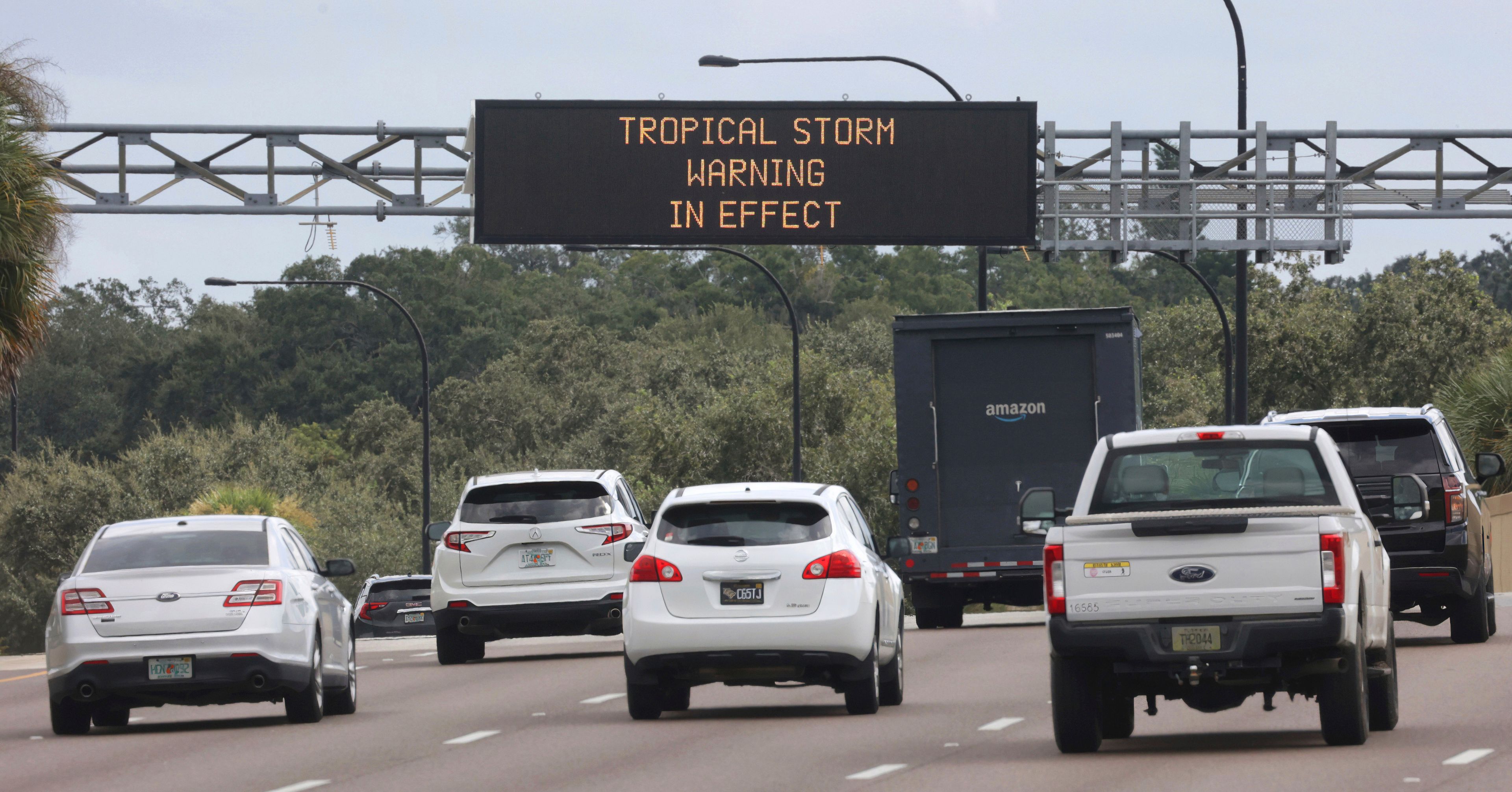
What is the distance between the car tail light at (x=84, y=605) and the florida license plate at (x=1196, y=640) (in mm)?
7357

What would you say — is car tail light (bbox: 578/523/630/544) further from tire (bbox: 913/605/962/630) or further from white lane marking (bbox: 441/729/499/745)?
white lane marking (bbox: 441/729/499/745)

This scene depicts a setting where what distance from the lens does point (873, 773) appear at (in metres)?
12.4

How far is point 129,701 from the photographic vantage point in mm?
15883

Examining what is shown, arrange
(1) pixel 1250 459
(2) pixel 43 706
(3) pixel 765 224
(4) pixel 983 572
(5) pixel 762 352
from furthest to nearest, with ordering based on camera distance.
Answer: (5) pixel 762 352 → (3) pixel 765 224 → (4) pixel 983 572 → (2) pixel 43 706 → (1) pixel 1250 459

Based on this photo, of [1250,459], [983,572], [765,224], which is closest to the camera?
[1250,459]

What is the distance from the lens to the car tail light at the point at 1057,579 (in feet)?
41.4

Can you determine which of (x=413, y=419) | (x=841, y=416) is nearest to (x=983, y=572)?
(x=841, y=416)

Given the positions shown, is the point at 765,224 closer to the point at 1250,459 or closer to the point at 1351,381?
the point at 1250,459

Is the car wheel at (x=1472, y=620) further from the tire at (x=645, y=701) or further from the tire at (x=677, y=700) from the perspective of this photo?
the tire at (x=645, y=701)

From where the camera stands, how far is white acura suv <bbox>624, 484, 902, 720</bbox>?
614 inches

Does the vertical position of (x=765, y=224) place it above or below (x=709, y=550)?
above

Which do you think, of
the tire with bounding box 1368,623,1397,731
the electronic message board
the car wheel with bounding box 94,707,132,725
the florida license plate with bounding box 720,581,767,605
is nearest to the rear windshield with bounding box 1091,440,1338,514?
the tire with bounding box 1368,623,1397,731

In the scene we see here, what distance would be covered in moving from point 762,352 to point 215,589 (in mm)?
71988

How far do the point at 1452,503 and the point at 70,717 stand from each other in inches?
461
